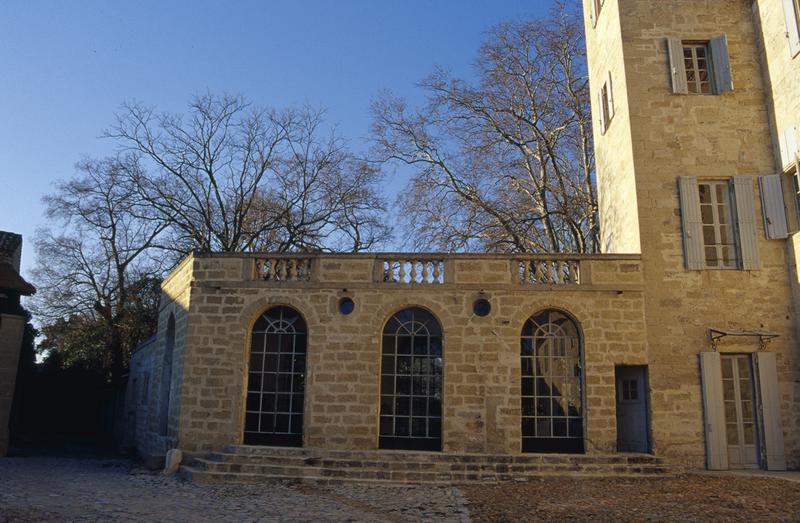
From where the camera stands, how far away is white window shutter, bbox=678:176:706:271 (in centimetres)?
1225

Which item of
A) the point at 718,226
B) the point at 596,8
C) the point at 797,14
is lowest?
the point at 718,226

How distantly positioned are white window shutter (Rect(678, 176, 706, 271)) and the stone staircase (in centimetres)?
380

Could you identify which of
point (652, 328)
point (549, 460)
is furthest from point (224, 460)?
point (652, 328)

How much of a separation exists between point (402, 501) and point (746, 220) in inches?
333

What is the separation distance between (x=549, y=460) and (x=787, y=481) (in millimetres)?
3591

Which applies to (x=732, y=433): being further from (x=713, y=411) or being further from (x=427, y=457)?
(x=427, y=457)

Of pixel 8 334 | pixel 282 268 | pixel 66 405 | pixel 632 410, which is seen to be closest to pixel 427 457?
pixel 632 410

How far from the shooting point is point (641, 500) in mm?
8758

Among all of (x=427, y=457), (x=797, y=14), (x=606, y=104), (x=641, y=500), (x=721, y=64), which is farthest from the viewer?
(x=606, y=104)

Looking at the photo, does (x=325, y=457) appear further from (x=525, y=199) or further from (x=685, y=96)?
(x=525, y=199)

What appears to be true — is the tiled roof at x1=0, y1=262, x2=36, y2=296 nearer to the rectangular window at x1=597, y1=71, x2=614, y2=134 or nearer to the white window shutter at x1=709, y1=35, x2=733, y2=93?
the rectangular window at x1=597, y1=71, x2=614, y2=134

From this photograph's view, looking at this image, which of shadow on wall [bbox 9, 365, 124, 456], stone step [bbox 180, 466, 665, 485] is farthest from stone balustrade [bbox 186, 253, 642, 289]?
shadow on wall [bbox 9, 365, 124, 456]

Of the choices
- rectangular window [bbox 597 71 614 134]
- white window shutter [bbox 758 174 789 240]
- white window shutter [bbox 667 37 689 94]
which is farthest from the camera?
rectangular window [bbox 597 71 614 134]

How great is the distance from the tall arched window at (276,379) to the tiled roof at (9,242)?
1115cm
